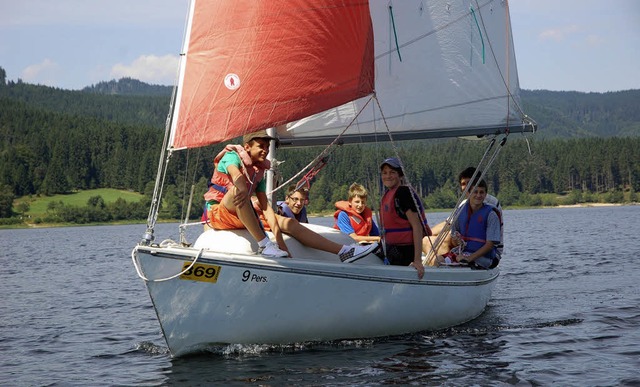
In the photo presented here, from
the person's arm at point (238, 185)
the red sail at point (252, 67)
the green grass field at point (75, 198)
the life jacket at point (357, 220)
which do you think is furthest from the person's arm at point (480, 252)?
the green grass field at point (75, 198)

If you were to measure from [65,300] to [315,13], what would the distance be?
11.1 m

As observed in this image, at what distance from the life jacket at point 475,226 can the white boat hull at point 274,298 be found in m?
1.99

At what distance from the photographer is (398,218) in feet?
34.4

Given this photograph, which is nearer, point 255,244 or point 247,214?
point 247,214

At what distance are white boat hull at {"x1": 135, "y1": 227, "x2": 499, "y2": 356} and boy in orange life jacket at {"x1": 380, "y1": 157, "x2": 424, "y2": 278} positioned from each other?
286mm

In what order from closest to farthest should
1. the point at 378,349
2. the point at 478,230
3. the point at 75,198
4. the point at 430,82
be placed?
the point at 378,349, the point at 430,82, the point at 478,230, the point at 75,198

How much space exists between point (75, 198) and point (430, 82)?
10824 centimetres

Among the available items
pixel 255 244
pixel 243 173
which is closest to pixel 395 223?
pixel 255 244

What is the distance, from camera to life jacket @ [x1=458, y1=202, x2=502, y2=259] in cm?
1223

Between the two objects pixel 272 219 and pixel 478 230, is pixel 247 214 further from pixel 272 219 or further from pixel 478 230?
pixel 478 230

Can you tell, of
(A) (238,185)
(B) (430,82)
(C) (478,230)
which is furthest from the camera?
(C) (478,230)

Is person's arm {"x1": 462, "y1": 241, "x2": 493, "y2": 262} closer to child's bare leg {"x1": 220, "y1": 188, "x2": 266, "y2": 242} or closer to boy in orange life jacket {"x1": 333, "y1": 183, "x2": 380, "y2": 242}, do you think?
boy in orange life jacket {"x1": 333, "y1": 183, "x2": 380, "y2": 242}

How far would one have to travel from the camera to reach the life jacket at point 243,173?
29.8ft

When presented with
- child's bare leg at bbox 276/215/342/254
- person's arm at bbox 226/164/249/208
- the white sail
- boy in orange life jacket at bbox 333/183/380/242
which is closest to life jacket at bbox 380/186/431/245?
child's bare leg at bbox 276/215/342/254
